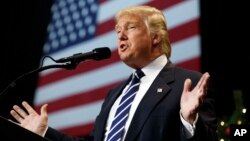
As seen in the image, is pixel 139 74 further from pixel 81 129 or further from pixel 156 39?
pixel 81 129

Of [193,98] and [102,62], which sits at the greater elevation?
[193,98]

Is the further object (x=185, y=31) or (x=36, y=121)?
(x=185, y=31)

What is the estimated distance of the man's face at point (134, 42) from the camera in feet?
6.42

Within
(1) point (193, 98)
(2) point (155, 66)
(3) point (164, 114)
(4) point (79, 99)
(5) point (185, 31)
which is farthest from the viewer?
(4) point (79, 99)

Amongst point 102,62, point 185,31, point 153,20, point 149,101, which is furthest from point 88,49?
point 149,101

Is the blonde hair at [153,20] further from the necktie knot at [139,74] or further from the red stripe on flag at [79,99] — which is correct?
the red stripe on flag at [79,99]

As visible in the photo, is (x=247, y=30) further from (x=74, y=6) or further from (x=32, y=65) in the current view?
(x=32, y=65)

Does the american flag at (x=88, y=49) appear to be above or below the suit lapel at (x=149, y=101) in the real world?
below

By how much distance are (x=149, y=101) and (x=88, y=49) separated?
5.30ft

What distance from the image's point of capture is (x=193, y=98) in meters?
1.43

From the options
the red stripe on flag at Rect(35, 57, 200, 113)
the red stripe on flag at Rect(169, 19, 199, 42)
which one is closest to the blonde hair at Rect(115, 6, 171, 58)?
the red stripe on flag at Rect(169, 19, 199, 42)

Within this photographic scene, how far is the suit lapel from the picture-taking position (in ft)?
5.50

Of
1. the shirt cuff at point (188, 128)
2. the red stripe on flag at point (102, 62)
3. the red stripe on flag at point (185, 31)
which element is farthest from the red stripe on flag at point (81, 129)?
the shirt cuff at point (188, 128)

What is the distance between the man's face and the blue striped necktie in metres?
0.07
